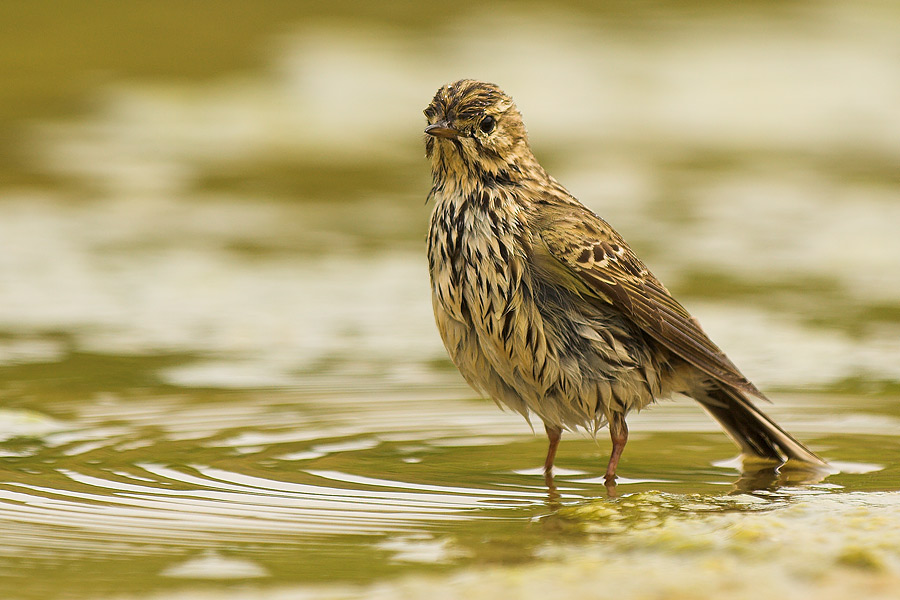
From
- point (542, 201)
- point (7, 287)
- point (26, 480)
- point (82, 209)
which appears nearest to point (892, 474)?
point (542, 201)

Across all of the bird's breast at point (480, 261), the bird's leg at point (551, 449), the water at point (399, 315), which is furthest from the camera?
the bird's leg at point (551, 449)

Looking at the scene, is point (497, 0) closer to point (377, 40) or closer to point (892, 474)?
point (377, 40)

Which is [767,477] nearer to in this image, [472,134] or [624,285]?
[624,285]

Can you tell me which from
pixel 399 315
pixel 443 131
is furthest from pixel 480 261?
pixel 399 315

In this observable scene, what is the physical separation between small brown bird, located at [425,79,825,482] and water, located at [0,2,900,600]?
0.31 metres

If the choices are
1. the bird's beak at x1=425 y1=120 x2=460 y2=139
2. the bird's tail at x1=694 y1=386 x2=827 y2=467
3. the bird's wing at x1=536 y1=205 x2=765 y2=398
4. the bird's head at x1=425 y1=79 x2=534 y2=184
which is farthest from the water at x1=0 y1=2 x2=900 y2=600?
the bird's beak at x1=425 y1=120 x2=460 y2=139

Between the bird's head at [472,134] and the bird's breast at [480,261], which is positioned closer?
the bird's breast at [480,261]

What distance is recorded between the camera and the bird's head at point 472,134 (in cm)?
637

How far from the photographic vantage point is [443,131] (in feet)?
20.7

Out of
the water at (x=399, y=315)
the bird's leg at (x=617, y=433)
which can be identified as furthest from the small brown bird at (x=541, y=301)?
the water at (x=399, y=315)

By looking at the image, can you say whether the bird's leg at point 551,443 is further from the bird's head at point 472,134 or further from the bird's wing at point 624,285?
the bird's head at point 472,134

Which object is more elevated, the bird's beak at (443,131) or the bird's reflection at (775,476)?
the bird's beak at (443,131)

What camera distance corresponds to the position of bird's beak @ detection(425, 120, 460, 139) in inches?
248

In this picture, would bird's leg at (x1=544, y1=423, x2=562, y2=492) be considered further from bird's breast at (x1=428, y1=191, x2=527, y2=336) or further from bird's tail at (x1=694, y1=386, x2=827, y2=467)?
bird's tail at (x1=694, y1=386, x2=827, y2=467)
